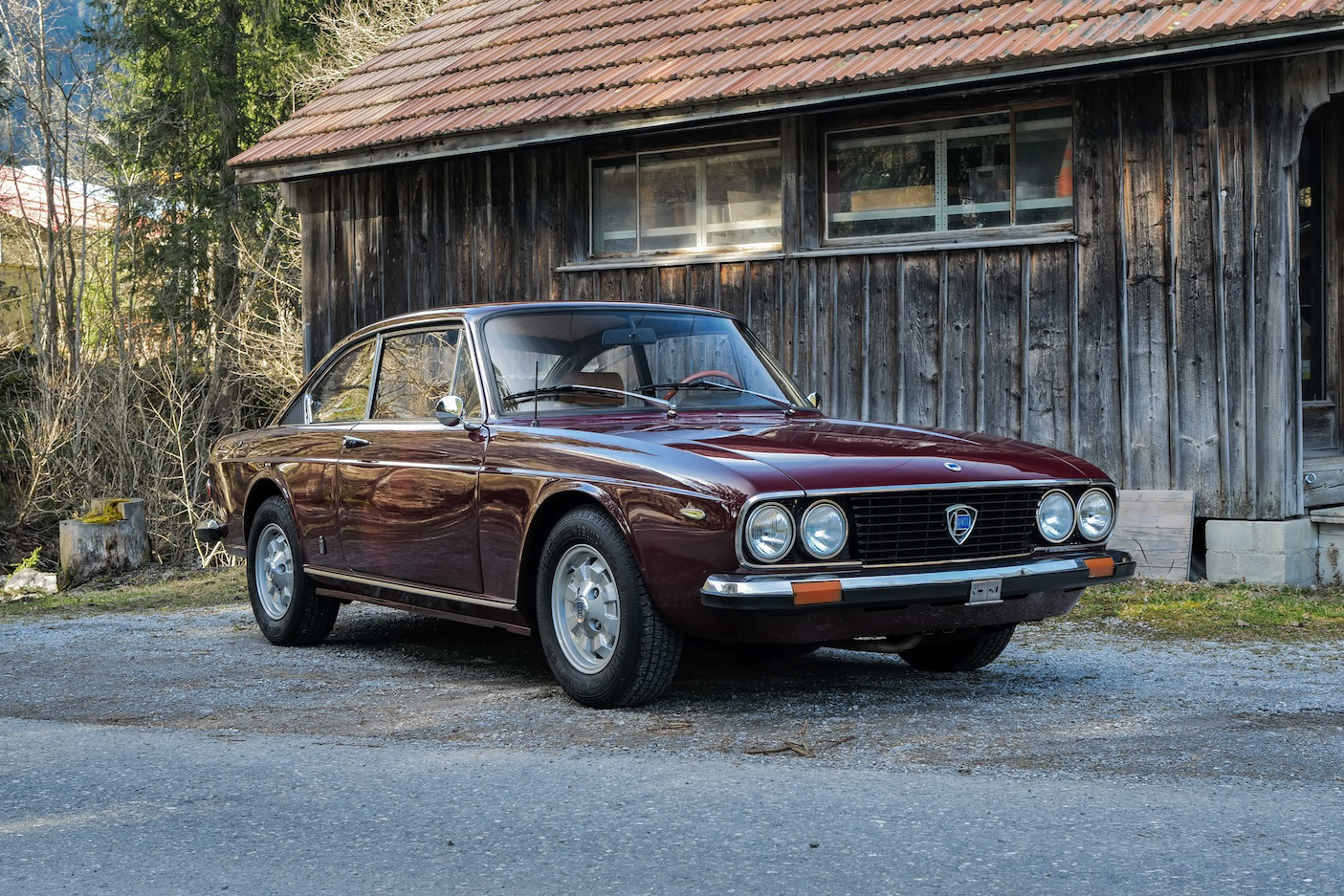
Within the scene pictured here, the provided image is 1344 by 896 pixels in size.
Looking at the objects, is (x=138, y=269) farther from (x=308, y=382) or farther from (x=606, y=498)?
(x=606, y=498)

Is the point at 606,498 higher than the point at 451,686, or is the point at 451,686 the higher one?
the point at 606,498

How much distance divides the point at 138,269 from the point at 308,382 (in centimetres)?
2326

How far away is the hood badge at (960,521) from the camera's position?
224 inches

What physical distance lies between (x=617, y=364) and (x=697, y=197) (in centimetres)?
595

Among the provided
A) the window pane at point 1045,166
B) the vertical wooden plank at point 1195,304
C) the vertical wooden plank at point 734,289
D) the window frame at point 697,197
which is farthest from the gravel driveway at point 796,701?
the window frame at point 697,197

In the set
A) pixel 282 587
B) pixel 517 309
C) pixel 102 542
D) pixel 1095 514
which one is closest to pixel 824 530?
pixel 1095 514

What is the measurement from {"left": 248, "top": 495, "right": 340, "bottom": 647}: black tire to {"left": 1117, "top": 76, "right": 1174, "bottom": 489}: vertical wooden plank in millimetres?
5343

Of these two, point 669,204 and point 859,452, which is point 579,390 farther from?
point 669,204

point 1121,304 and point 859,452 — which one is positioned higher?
point 1121,304

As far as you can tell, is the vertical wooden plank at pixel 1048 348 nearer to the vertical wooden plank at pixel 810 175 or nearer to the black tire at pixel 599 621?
the vertical wooden plank at pixel 810 175

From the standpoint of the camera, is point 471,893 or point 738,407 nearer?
point 471,893

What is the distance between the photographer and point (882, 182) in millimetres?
11414

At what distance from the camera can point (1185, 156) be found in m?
9.93

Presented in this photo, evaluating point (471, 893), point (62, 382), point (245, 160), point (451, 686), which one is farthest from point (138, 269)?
point (471, 893)
